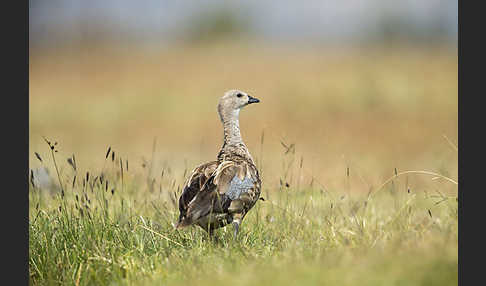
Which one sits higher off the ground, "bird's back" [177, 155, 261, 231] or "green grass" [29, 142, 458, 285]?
"bird's back" [177, 155, 261, 231]

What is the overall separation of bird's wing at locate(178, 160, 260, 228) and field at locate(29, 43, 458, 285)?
0.96 ft

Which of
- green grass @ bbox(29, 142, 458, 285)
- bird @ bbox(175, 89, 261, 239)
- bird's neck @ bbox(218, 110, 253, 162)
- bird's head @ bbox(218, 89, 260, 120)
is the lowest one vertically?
green grass @ bbox(29, 142, 458, 285)

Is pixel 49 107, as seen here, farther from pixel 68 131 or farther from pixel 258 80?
pixel 258 80

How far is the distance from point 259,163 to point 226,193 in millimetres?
8334

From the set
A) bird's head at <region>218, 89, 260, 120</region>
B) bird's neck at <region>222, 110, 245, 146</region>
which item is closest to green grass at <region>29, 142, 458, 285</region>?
bird's neck at <region>222, 110, 245, 146</region>

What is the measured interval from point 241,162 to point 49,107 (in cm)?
1605

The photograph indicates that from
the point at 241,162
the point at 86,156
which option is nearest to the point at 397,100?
the point at 86,156

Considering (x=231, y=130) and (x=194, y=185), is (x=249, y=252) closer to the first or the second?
(x=194, y=185)

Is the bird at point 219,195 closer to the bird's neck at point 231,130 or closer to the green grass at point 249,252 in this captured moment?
the green grass at point 249,252

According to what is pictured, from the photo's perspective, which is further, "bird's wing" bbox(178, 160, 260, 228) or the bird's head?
the bird's head

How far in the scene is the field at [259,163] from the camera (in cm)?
490

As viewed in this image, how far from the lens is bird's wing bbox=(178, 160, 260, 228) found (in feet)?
19.3

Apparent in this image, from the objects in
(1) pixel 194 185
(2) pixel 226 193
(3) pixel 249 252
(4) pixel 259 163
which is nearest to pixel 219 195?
(2) pixel 226 193

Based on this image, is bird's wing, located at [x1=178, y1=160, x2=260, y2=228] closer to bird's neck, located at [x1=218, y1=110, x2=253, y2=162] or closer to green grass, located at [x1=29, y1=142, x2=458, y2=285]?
green grass, located at [x1=29, y1=142, x2=458, y2=285]
